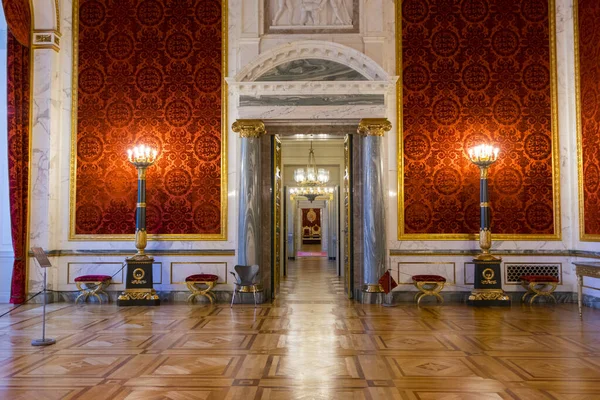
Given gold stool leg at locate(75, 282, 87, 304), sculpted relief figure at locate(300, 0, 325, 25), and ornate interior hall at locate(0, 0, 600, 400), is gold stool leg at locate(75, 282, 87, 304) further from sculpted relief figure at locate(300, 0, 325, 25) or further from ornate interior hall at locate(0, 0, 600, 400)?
sculpted relief figure at locate(300, 0, 325, 25)

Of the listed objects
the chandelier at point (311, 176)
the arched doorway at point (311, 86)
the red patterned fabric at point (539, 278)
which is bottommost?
the red patterned fabric at point (539, 278)

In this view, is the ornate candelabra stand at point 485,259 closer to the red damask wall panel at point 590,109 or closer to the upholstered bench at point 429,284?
the upholstered bench at point 429,284

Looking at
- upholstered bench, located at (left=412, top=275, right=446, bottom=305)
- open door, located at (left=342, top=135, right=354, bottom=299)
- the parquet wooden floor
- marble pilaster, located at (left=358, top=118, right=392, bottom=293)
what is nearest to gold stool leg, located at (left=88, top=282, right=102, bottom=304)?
the parquet wooden floor

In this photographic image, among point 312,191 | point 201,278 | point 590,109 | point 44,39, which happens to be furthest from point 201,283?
point 312,191

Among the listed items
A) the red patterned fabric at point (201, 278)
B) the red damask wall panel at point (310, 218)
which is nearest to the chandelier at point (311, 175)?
the red patterned fabric at point (201, 278)

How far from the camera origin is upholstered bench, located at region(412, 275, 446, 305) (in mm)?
7852

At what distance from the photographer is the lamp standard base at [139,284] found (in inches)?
306

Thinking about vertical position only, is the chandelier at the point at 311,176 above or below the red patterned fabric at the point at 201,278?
above

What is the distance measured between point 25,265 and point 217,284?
3057 mm

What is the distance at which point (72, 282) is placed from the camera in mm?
8234

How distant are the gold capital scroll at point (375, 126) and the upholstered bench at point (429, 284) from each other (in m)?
2.42

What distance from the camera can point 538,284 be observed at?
7969mm

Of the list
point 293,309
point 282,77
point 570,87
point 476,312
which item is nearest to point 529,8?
point 570,87

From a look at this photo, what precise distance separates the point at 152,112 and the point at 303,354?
5.40 m
